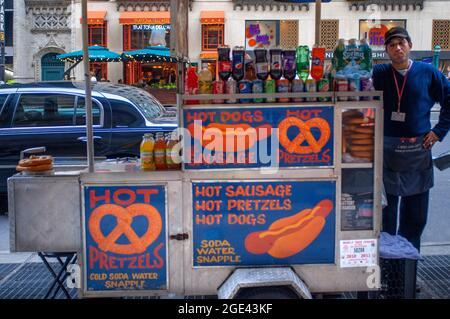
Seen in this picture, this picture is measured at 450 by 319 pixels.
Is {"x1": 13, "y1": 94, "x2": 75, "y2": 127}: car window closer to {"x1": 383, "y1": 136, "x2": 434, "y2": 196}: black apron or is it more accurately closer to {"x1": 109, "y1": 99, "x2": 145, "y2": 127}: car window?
{"x1": 109, "y1": 99, "x2": 145, "y2": 127}: car window

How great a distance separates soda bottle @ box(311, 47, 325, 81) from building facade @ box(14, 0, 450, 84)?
23.1 metres

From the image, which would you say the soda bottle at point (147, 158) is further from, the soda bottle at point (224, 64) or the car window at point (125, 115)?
the car window at point (125, 115)

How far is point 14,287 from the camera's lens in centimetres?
467

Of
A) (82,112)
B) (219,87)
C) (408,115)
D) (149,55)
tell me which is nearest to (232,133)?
(219,87)

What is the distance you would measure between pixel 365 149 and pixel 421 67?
1285 mm

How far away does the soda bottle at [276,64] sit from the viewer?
3.38 m

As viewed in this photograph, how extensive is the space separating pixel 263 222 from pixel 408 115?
64.0 inches

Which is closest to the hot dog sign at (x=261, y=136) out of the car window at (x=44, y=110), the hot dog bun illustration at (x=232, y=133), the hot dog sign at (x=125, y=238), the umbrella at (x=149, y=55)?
the hot dog bun illustration at (x=232, y=133)

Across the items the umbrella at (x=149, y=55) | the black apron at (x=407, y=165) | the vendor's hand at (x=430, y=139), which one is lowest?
the black apron at (x=407, y=165)

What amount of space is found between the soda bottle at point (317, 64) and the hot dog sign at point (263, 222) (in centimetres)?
68

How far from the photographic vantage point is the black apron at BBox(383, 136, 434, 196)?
421 centimetres

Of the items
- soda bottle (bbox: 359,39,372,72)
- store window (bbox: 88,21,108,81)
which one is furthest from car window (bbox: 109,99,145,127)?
store window (bbox: 88,21,108,81)
